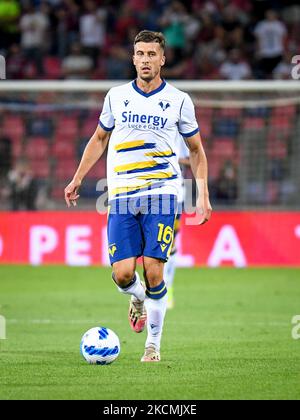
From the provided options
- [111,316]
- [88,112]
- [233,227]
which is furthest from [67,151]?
[111,316]

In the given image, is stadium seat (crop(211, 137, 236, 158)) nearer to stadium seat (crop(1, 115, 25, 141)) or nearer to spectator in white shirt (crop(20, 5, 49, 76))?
stadium seat (crop(1, 115, 25, 141))

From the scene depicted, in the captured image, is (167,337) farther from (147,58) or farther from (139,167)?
(147,58)

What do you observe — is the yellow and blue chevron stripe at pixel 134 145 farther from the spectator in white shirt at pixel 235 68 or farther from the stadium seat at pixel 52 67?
the stadium seat at pixel 52 67

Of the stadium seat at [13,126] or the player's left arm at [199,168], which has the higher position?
the stadium seat at [13,126]

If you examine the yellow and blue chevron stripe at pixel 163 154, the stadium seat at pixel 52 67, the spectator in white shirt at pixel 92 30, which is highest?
the spectator in white shirt at pixel 92 30

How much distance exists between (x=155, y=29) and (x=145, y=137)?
48.7ft

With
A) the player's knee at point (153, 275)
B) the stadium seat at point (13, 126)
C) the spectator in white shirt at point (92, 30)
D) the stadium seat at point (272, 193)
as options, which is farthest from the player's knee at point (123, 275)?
the spectator in white shirt at point (92, 30)

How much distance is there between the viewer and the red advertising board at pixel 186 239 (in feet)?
61.2

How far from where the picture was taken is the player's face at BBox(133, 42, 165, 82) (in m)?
8.93

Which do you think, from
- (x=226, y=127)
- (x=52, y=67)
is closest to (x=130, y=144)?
(x=226, y=127)

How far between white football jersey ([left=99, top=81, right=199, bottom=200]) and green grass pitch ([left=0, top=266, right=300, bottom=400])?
1520 millimetres

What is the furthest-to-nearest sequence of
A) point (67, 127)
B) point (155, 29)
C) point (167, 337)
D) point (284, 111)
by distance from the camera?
1. point (155, 29)
2. point (67, 127)
3. point (284, 111)
4. point (167, 337)

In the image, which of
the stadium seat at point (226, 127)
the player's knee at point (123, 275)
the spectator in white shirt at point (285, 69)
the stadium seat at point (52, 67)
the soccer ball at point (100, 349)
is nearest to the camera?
the soccer ball at point (100, 349)

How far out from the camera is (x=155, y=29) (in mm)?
23438
